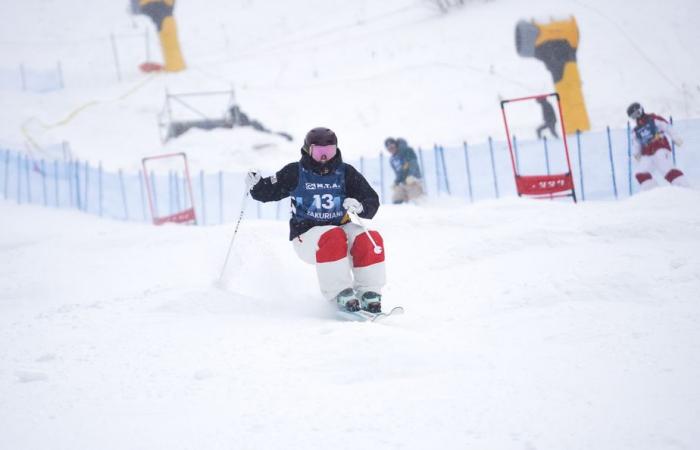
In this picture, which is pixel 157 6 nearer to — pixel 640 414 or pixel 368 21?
pixel 368 21

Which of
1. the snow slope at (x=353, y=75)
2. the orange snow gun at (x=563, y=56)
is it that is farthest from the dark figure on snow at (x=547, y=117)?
the snow slope at (x=353, y=75)

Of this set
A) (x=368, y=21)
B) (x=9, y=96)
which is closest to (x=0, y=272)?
(x=9, y=96)

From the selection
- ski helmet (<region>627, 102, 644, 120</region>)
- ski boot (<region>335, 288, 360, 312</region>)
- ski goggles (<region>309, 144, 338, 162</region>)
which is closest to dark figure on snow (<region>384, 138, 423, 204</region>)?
ski helmet (<region>627, 102, 644, 120</region>)

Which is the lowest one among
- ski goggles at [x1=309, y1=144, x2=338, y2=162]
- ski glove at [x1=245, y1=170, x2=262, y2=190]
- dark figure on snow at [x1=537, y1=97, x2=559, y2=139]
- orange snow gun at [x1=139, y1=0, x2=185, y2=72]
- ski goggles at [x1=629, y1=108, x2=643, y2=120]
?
ski glove at [x1=245, y1=170, x2=262, y2=190]

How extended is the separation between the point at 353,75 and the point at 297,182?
57.6 ft

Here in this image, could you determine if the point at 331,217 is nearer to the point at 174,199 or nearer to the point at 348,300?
the point at 348,300

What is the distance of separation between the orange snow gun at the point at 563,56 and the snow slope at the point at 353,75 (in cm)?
80

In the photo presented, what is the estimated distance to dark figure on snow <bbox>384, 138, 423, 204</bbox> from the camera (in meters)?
9.88

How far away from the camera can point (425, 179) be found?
1072 cm

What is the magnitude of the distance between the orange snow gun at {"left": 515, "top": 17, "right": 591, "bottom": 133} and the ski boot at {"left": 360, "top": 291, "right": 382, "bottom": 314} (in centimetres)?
1102

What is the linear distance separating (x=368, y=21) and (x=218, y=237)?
68.3 feet

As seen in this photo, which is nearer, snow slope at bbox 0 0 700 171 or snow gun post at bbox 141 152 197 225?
snow gun post at bbox 141 152 197 225

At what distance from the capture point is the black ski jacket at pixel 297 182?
4129 millimetres

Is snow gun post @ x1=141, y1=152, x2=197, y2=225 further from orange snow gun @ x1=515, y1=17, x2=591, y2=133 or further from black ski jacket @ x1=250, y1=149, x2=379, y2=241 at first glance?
orange snow gun @ x1=515, y1=17, x2=591, y2=133
